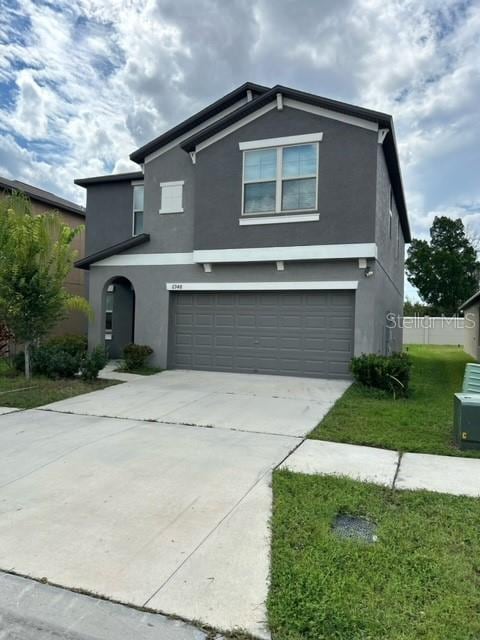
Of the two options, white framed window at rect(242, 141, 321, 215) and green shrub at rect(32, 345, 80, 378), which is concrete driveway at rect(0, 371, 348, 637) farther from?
white framed window at rect(242, 141, 321, 215)

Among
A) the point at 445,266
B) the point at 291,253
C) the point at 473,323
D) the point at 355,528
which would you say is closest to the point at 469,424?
the point at 355,528

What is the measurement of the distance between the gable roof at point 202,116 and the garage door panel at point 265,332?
4.74 meters

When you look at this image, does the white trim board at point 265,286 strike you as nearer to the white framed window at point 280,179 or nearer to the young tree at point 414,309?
the white framed window at point 280,179

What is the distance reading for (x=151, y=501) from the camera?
14.3ft

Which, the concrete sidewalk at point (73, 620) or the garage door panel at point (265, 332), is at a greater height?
the garage door panel at point (265, 332)

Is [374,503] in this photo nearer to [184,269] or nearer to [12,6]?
[184,269]

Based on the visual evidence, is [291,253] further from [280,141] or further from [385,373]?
[385,373]

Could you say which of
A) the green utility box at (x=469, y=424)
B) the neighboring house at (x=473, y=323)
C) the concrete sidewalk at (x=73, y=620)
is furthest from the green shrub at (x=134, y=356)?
the neighboring house at (x=473, y=323)

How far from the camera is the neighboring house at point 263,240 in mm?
11469

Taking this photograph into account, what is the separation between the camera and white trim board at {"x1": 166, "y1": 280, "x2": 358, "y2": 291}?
11742 mm

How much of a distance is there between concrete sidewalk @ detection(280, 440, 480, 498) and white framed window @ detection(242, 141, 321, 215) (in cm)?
735

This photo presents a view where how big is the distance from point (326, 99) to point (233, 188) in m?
3.24

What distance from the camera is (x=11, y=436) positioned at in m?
6.56

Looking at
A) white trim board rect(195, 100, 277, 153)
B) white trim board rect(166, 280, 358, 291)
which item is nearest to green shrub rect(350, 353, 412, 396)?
white trim board rect(166, 280, 358, 291)
